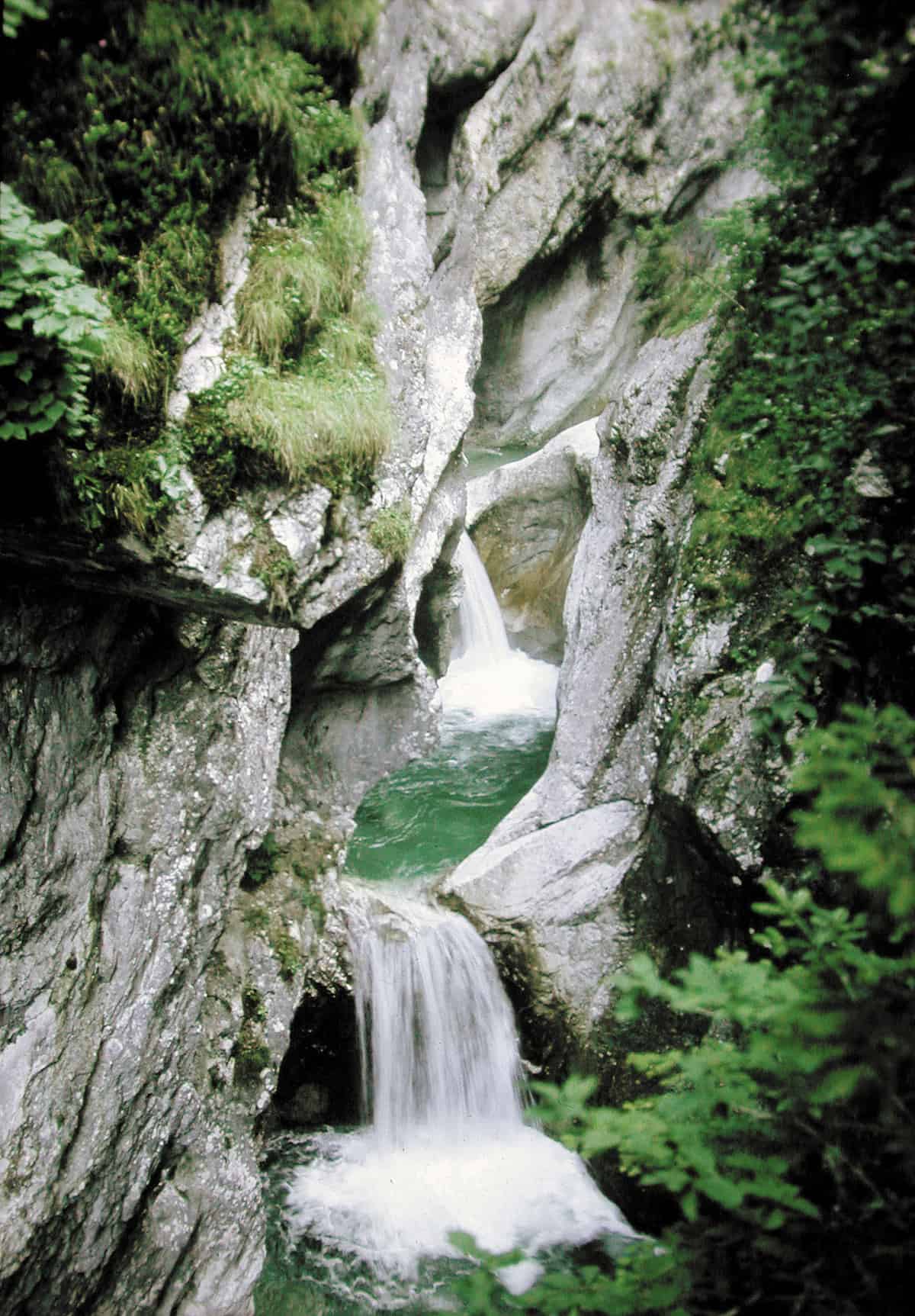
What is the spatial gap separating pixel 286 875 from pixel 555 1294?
5.16 metres

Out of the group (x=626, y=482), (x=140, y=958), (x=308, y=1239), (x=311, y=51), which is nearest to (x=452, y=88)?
(x=626, y=482)

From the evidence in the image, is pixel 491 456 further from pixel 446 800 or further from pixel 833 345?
pixel 833 345

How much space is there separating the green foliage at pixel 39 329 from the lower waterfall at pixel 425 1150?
553 centimetres

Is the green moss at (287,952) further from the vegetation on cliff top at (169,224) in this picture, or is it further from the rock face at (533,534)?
the rock face at (533,534)

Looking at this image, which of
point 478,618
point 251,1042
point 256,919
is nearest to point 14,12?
point 256,919

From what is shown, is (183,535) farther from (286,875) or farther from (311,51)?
(286,875)

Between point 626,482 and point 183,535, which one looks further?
point 626,482

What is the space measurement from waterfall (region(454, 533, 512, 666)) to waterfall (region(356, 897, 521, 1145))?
28.1ft

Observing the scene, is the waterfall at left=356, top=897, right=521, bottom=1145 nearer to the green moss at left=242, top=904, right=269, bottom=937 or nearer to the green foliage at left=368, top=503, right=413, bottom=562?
the green moss at left=242, top=904, right=269, bottom=937

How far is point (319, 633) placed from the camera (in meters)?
8.43

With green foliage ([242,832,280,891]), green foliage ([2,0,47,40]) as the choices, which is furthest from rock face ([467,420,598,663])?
green foliage ([2,0,47,40])

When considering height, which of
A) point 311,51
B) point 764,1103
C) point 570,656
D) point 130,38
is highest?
point 311,51

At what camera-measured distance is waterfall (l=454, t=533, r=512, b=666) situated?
15.5 meters

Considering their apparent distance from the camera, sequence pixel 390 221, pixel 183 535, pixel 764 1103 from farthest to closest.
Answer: pixel 390 221 < pixel 183 535 < pixel 764 1103
